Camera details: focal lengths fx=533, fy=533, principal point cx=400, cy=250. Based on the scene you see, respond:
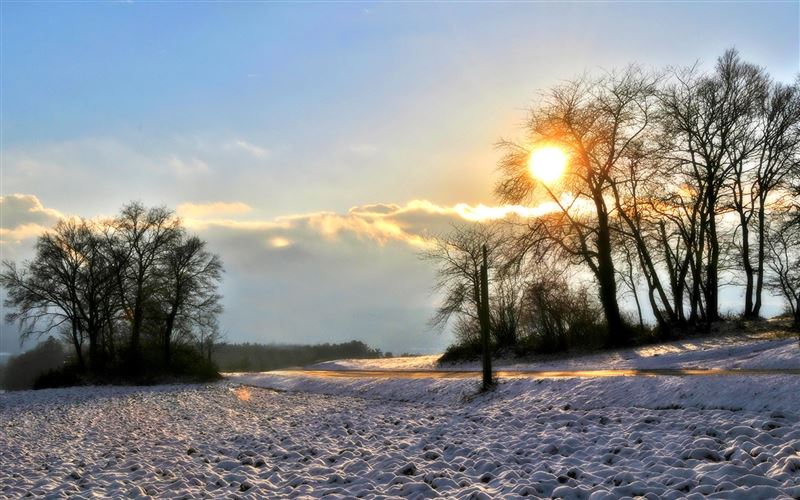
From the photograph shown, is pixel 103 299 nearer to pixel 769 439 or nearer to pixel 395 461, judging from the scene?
pixel 395 461

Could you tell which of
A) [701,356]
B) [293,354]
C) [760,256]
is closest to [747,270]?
[760,256]

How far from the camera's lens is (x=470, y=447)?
36.0 ft

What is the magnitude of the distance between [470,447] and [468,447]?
4cm

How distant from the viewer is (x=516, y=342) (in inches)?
1357

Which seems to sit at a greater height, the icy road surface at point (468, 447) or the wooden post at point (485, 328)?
the wooden post at point (485, 328)

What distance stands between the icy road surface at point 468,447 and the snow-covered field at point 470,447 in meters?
0.04

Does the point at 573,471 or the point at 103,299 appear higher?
the point at 103,299

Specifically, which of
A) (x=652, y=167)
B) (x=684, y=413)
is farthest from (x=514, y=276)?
(x=684, y=413)

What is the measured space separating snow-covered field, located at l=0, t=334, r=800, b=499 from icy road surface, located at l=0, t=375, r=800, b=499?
0.13 feet

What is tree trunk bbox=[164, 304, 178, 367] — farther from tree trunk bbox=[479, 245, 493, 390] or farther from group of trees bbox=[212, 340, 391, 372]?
group of trees bbox=[212, 340, 391, 372]

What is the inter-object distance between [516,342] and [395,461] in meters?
25.4

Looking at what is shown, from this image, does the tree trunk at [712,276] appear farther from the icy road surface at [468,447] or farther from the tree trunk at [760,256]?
the icy road surface at [468,447]

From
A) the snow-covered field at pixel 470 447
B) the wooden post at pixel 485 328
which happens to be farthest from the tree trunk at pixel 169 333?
the wooden post at pixel 485 328

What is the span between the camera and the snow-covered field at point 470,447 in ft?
27.0
